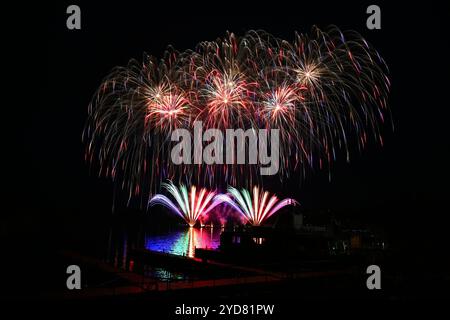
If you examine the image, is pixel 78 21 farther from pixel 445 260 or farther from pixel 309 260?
pixel 445 260

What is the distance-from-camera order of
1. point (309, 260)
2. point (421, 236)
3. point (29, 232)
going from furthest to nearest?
1. point (29, 232)
2. point (421, 236)
3. point (309, 260)

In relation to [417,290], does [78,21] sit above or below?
above

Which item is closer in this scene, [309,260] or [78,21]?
[78,21]

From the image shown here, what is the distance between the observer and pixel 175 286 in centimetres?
2573

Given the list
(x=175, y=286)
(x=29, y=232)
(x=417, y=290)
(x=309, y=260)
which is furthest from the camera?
(x=29, y=232)

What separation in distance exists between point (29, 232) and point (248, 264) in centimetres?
7790

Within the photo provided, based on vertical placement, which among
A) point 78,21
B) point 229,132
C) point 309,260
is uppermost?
point 78,21

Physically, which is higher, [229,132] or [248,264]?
[229,132]

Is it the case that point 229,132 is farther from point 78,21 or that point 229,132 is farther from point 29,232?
point 29,232
